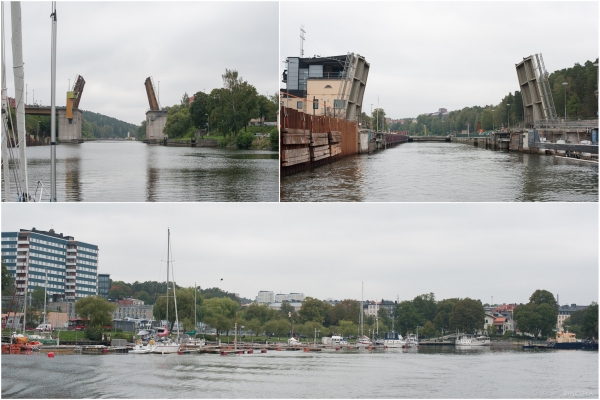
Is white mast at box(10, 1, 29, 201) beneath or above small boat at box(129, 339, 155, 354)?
above

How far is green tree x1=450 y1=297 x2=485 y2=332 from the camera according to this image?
6372 centimetres

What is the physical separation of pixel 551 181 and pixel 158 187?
984 cm

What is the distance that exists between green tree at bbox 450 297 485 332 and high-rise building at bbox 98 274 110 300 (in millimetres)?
33944

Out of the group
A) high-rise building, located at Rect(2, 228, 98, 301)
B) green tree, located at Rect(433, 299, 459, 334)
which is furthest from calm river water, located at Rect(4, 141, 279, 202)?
green tree, located at Rect(433, 299, 459, 334)

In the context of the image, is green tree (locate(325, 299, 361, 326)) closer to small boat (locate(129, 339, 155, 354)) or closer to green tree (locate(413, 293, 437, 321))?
green tree (locate(413, 293, 437, 321))

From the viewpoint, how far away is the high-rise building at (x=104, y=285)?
69750mm

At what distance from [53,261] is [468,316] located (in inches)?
1464

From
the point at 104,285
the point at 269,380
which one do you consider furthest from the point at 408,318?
the point at 269,380

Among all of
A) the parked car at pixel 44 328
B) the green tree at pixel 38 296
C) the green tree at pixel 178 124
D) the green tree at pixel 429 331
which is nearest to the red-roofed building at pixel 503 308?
the green tree at pixel 429 331

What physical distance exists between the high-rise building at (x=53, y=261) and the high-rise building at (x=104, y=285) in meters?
3.82

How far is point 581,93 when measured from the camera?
5181 centimetres

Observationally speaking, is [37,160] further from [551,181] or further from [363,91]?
[363,91]

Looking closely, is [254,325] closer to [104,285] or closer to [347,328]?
[347,328]

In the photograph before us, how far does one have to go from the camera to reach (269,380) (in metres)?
19.8
